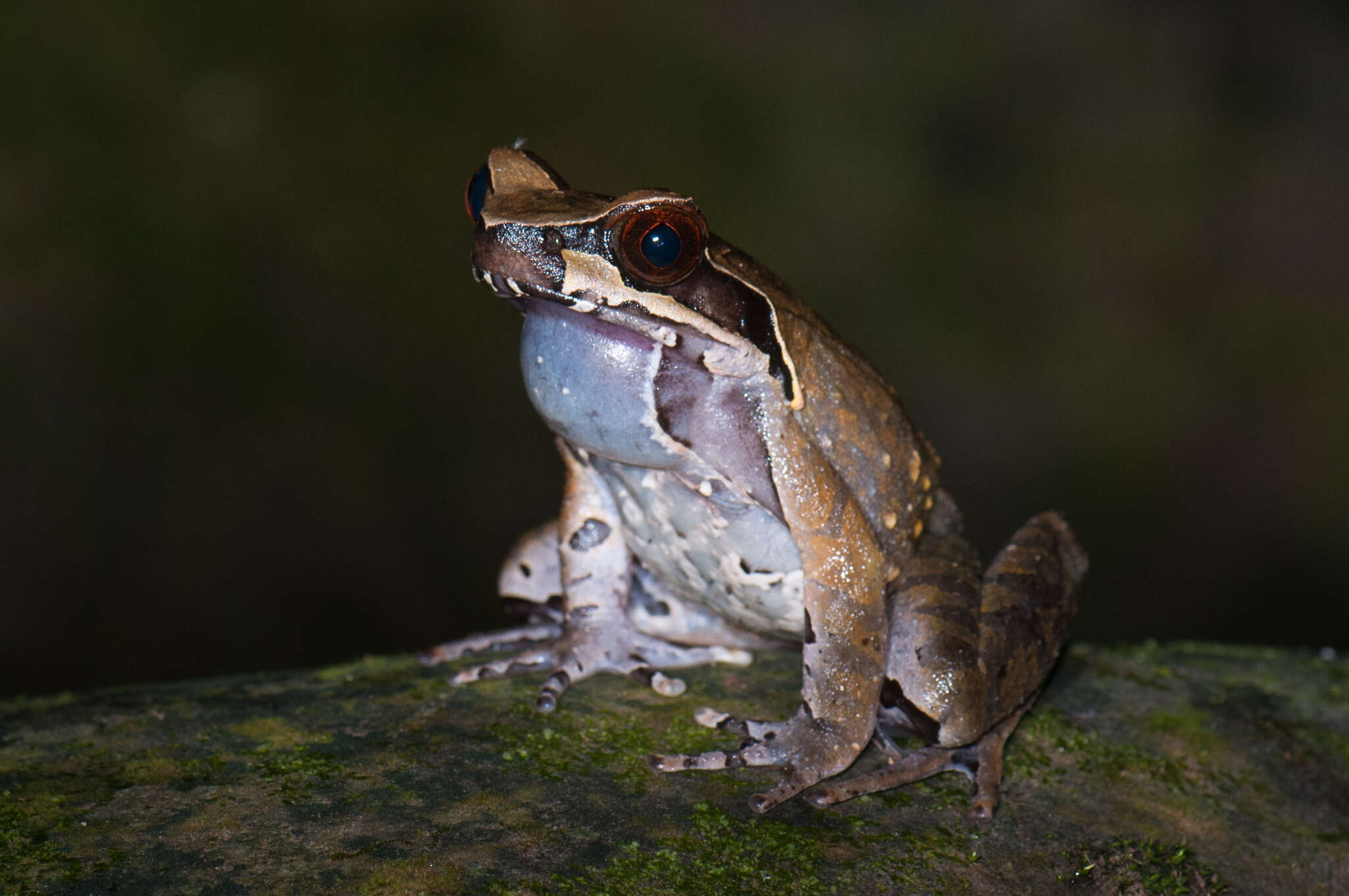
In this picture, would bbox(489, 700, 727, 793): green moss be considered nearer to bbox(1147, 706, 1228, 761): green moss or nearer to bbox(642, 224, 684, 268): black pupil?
bbox(642, 224, 684, 268): black pupil

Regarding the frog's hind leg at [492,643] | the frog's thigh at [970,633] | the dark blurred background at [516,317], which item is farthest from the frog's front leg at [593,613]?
the dark blurred background at [516,317]

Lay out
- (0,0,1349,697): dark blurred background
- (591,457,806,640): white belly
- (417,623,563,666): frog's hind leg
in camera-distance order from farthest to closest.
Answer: (0,0,1349,697): dark blurred background, (417,623,563,666): frog's hind leg, (591,457,806,640): white belly

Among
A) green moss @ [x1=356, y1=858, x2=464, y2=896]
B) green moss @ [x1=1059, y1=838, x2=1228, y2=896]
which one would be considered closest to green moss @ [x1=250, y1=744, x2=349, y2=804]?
green moss @ [x1=356, y1=858, x2=464, y2=896]

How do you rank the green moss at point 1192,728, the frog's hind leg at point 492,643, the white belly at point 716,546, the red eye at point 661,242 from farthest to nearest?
1. the frog's hind leg at point 492,643
2. the green moss at point 1192,728
3. the white belly at point 716,546
4. the red eye at point 661,242

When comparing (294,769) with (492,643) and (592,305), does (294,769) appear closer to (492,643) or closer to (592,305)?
(492,643)

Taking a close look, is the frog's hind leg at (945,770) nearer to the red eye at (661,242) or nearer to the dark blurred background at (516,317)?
the red eye at (661,242)

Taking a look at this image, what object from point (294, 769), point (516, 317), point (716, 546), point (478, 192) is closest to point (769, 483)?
point (716, 546)

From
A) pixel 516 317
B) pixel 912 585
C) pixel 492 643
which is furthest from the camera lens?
pixel 516 317
